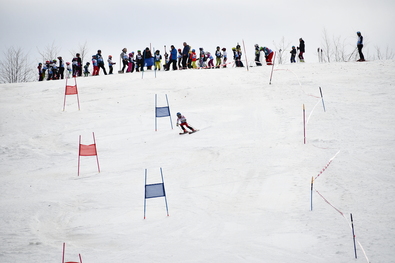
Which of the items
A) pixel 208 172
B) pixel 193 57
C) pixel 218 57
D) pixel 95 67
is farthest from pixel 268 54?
pixel 208 172

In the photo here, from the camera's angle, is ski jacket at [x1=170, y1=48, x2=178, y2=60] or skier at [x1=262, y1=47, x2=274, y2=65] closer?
ski jacket at [x1=170, y1=48, x2=178, y2=60]

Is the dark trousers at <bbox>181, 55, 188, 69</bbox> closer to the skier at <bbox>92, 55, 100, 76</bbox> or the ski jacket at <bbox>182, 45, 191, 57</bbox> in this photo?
the ski jacket at <bbox>182, 45, 191, 57</bbox>

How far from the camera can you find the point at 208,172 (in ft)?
44.4

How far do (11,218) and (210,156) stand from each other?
684cm

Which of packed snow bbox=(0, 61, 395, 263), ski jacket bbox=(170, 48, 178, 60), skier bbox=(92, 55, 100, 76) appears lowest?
packed snow bbox=(0, 61, 395, 263)

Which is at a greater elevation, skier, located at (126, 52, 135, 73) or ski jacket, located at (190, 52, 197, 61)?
ski jacket, located at (190, 52, 197, 61)

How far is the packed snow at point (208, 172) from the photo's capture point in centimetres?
918

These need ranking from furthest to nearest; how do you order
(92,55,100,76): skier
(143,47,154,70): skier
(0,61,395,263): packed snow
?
(92,55,100,76): skier → (143,47,154,70): skier → (0,61,395,263): packed snow

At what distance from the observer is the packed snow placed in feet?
30.1

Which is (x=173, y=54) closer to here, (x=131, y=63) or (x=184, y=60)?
(x=184, y=60)

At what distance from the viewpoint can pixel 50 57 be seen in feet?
188

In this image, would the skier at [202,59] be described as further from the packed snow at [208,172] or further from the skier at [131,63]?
→ the packed snow at [208,172]

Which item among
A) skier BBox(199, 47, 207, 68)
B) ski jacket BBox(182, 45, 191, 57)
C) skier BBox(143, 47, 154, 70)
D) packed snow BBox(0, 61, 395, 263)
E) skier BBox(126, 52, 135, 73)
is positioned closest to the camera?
packed snow BBox(0, 61, 395, 263)

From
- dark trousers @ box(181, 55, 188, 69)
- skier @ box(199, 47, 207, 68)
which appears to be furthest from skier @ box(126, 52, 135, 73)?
skier @ box(199, 47, 207, 68)
